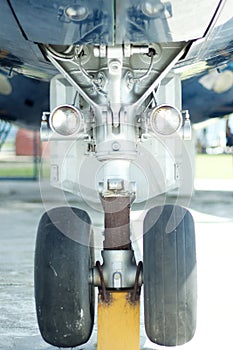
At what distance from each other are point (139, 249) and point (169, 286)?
3438 millimetres

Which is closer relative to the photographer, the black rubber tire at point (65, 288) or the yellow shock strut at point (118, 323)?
the black rubber tire at point (65, 288)

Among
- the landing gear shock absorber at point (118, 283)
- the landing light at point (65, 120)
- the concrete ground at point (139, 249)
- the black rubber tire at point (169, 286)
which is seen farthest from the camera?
the concrete ground at point (139, 249)

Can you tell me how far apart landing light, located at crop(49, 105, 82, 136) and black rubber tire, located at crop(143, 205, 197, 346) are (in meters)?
0.64

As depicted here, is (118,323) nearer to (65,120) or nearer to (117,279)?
(117,279)

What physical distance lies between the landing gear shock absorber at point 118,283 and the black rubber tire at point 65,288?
0.27 ft

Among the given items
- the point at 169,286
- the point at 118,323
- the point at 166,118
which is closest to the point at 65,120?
the point at 166,118

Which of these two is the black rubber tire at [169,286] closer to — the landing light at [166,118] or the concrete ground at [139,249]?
the landing light at [166,118]

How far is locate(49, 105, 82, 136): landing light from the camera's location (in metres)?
2.96

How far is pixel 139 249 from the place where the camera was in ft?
21.4

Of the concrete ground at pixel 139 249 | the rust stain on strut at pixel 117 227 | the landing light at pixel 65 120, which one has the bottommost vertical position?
the concrete ground at pixel 139 249

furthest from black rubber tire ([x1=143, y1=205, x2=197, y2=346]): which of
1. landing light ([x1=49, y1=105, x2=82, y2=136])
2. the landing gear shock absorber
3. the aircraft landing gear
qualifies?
landing light ([x1=49, y1=105, x2=82, y2=136])

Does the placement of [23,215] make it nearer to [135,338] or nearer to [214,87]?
[214,87]

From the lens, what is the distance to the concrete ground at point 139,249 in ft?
12.8

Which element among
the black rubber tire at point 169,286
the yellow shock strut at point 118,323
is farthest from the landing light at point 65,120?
the yellow shock strut at point 118,323
